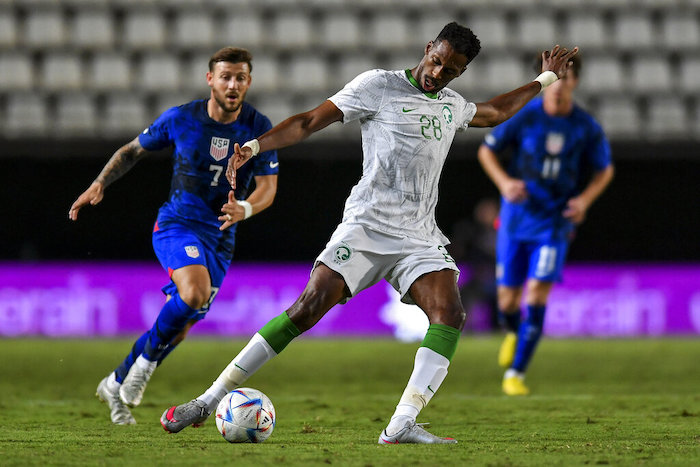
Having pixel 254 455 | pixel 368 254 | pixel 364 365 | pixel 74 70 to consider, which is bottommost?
pixel 364 365

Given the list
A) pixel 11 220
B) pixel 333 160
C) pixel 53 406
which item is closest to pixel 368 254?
pixel 53 406

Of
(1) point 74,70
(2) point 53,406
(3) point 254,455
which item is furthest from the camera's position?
(1) point 74,70

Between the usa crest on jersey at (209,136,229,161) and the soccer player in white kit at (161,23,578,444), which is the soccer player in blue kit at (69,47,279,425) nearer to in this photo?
the usa crest on jersey at (209,136,229,161)

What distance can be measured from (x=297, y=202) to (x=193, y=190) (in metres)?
8.76

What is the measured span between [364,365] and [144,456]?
21.2 feet

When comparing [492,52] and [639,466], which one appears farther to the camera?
[492,52]

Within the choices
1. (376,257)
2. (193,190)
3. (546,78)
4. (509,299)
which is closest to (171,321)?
(193,190)

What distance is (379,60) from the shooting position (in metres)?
16.5

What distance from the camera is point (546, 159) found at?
8.62 m

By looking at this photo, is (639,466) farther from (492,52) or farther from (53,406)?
(492,52)

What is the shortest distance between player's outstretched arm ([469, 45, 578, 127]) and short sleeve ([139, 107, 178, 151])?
6.46 ft

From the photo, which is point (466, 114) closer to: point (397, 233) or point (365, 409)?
point (397, 233)

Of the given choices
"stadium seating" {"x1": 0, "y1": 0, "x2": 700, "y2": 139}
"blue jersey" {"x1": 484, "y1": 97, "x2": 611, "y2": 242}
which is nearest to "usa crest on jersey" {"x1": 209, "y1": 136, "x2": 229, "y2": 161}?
"blue jersey" {"x1": 484, "y1": 97, "x2": 611, "y2": 242}

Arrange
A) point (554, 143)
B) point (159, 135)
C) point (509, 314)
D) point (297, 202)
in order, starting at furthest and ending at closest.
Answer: point (297, 202) → point (509, 314) → point (554, 143) → point (159, 135)
